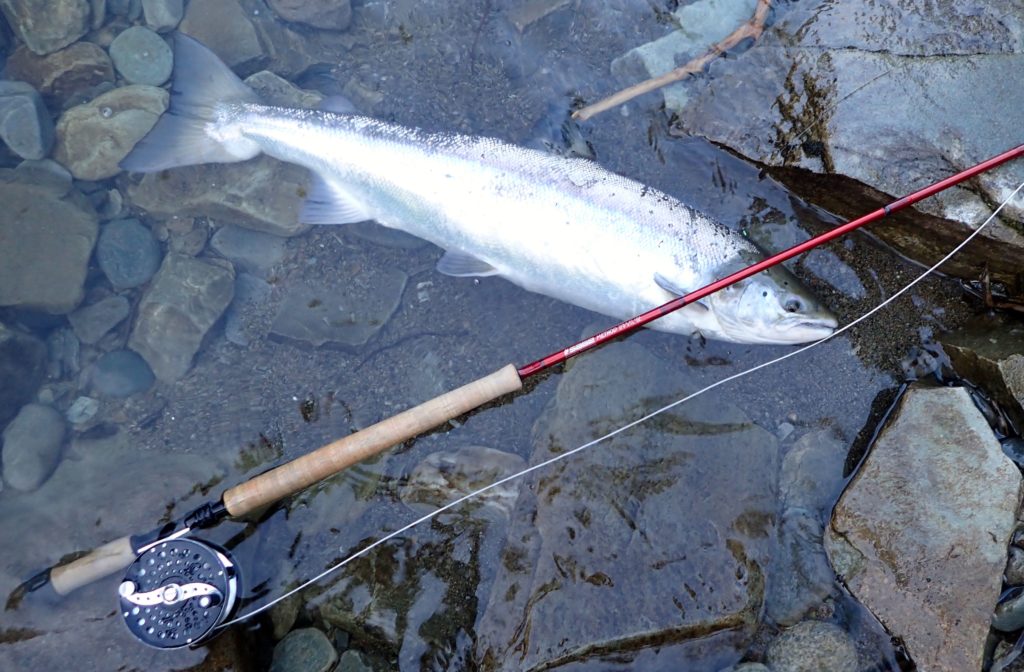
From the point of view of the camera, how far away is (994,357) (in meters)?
3.59

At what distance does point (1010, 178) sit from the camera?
12.0 ft

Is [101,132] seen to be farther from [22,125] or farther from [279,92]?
[279,92]

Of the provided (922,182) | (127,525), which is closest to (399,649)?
(127,525)

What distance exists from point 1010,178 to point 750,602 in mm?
2700

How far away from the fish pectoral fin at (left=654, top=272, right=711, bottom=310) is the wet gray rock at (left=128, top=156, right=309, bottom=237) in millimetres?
2511

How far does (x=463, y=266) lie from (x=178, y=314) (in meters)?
2.06

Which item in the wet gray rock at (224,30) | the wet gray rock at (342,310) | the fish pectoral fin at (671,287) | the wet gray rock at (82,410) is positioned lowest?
the wet gray rock at (82,410)

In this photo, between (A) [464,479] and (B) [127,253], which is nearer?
(A) [464,479]

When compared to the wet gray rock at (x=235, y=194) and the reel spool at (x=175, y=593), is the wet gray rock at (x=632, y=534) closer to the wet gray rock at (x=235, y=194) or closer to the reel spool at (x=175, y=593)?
the reel spool at (x=175, y=593)

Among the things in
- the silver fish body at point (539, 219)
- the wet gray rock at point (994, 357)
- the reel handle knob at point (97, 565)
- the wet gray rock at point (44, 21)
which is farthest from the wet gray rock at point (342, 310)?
the wet gray rock at point (994, 357)

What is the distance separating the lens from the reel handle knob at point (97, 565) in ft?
10.8

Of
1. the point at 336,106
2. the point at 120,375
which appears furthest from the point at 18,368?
the point at 336,106

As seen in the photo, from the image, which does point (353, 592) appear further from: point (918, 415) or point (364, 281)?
point (918, 415)

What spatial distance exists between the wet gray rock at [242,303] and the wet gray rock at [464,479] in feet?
5.35
